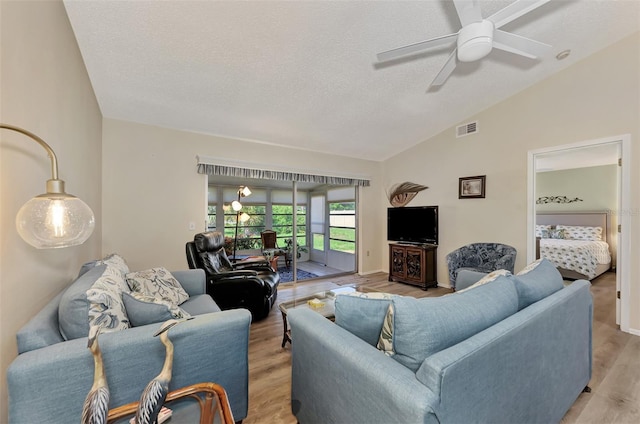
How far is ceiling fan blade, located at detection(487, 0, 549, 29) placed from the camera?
1570 millimetres

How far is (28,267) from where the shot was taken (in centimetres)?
128

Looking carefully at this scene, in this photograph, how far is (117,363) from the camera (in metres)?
1.13

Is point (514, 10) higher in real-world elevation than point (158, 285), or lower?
higher

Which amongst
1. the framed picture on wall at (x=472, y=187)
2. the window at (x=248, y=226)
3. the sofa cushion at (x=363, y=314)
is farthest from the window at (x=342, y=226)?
the sofa cushion at (x=363, y=314)

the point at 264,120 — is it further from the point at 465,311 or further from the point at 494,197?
the point at 494,197

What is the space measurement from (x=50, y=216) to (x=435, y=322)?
4.94 ft

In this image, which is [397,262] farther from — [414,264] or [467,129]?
[467,129]

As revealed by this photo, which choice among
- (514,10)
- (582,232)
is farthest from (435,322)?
(582,232)

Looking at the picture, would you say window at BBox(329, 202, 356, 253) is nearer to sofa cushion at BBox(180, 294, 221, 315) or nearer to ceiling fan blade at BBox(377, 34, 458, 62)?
sofa cushion at BBox(180, 294, 221, 315)

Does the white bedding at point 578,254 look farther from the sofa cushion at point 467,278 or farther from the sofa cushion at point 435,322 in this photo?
the sofa cushion at point 435,322

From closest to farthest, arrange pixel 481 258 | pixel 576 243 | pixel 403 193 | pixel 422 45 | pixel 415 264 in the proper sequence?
1. pixel 422 45
2. pixel 481 258
3. pixel 415 264
4. pixel 576 243
5. pixel 403 193

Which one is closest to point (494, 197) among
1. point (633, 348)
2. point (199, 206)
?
point (633, 348)

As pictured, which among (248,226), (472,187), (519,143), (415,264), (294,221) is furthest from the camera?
(248,226)

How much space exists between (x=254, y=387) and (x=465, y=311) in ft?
5.27
